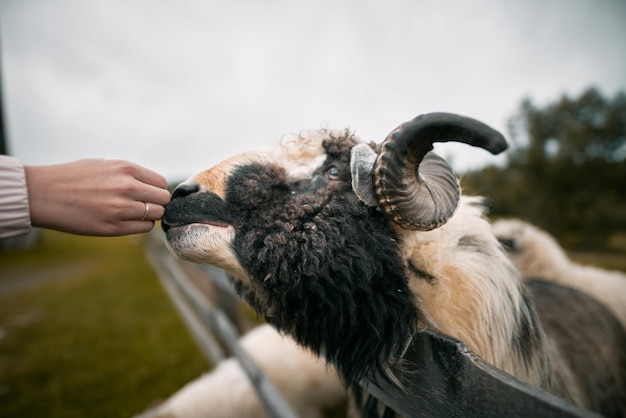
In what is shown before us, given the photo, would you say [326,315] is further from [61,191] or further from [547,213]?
[547,213]

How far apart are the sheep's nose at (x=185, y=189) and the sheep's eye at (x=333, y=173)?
714 millimetres

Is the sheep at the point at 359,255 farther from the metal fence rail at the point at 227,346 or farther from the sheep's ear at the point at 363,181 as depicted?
the metal fence rail at the point at 227,346

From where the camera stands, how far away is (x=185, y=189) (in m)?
1.65

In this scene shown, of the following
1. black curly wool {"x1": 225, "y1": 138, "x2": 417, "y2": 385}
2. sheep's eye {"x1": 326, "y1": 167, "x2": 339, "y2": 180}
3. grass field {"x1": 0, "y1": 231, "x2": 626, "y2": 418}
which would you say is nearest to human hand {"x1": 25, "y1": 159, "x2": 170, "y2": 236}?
black curly wool {"x1": 225, "y1": 138, "x2": 417, "y2": 385}

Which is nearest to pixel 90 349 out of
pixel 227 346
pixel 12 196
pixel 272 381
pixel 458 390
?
pixel 227 346

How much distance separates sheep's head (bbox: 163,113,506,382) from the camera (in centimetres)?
152

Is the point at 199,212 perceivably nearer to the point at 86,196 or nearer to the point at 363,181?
the point at 86,196

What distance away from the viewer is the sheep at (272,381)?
2.88 metres

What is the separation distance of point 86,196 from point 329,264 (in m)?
1.15

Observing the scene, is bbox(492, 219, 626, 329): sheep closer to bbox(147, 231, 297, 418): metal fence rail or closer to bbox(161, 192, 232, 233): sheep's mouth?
bbox(147, 231, 297, 418): metal fence rail

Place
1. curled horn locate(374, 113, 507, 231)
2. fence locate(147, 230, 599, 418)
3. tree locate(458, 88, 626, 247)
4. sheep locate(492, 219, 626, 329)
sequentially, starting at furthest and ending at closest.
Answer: tree locate(458, 88, 626, 247)
sheep locate(492, 219, 626, 329)
curled horn locate(374, 113, 507, 231)
fence locate(147, 230, 599, 418)

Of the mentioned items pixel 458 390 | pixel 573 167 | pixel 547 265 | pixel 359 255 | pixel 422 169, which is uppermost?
pixel 573 167

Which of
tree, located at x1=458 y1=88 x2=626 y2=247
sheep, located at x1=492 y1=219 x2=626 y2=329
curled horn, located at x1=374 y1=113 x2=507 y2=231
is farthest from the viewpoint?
tree, located at x1=458 y1=88 x2=626 y2=247

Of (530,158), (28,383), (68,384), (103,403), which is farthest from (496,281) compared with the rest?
(530,158)
